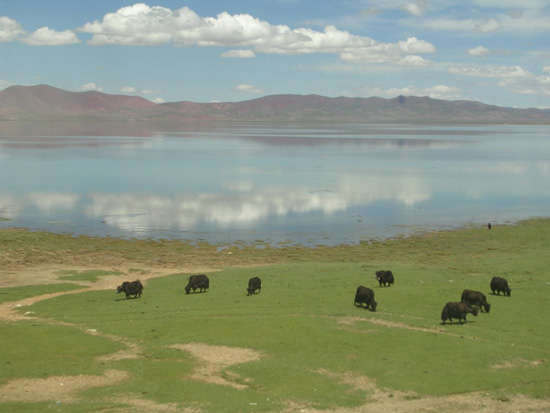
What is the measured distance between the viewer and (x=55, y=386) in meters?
19.0

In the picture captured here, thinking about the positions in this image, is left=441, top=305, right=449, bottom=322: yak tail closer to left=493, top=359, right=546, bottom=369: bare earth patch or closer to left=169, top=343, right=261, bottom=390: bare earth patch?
left=493, top=359, right=546, bottom=369: bare earth patch

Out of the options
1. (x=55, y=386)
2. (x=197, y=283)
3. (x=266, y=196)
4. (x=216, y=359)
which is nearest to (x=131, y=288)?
(x=197, y=283)

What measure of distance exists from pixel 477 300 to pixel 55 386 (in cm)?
1705

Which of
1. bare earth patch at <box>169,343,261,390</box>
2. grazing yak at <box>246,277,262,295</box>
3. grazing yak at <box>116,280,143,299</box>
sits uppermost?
grazing yak at <box>246,277,262,295</box>

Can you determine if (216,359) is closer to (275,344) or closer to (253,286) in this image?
(275,344)

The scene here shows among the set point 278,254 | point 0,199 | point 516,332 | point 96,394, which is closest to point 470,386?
point 516,332

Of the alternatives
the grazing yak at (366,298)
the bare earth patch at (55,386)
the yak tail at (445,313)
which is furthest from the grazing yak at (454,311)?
the bare earth patch at (55,386)

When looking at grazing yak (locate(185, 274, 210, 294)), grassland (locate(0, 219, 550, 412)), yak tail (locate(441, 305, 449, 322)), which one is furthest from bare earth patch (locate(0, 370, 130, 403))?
yak tail (locate(441, 305, 449, 322))

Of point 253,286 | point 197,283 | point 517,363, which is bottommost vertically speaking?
point 517,363

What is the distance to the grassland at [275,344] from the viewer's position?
18.2 metres

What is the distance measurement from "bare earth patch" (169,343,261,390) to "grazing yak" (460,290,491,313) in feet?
33.0

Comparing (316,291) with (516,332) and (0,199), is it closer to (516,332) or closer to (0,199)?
(516,332)

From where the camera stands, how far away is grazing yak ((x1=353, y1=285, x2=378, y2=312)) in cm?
2652

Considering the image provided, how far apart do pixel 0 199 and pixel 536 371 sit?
71.3m
